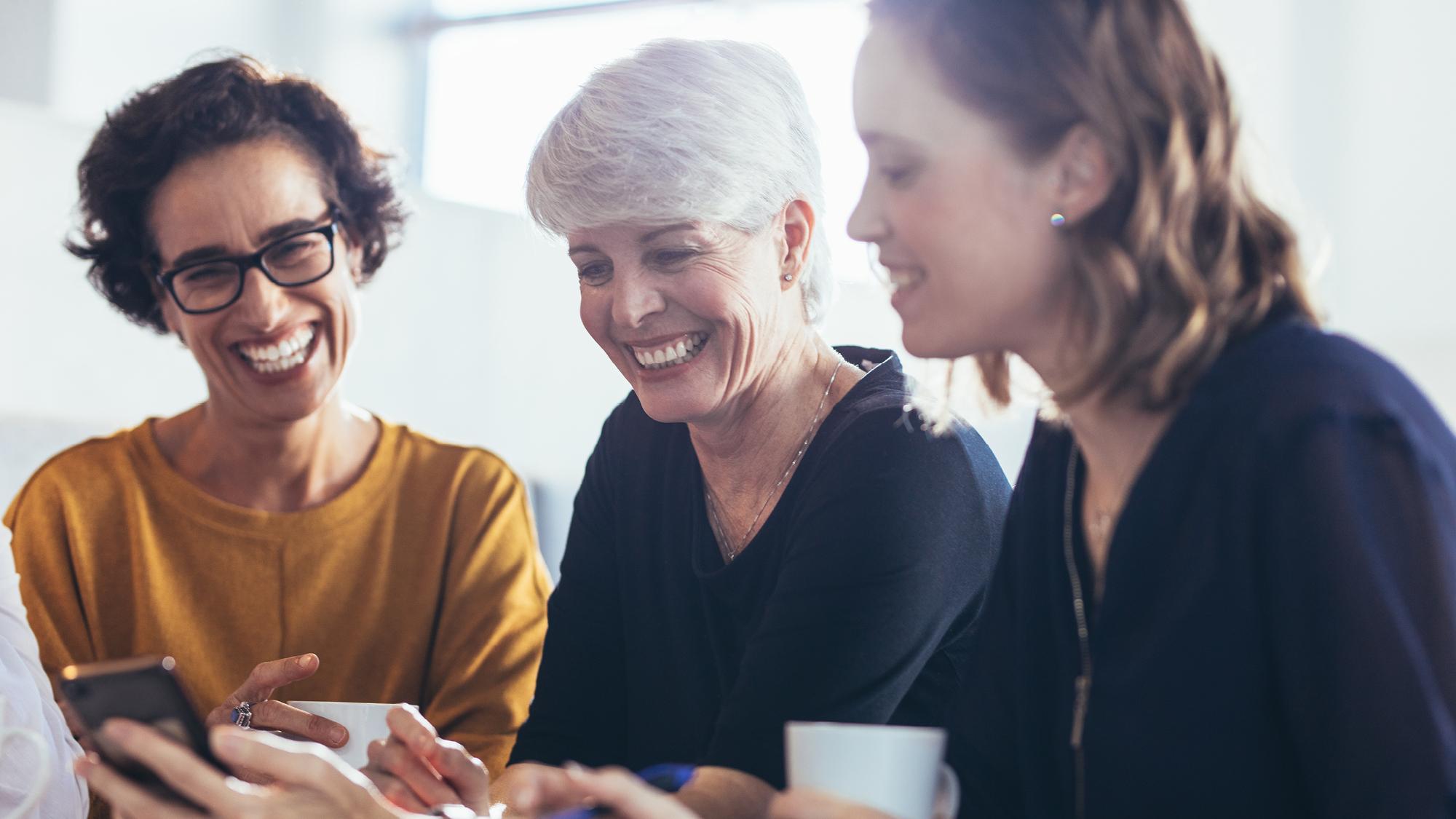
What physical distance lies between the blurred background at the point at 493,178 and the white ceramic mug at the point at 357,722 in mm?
1124

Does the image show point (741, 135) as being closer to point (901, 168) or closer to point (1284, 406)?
point (901, 168)

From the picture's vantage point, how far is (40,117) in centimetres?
282

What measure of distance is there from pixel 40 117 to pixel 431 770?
7.29 ft

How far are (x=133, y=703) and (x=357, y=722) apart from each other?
11.4 inches

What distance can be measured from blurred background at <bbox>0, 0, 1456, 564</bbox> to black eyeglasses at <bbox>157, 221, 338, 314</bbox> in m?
0.32

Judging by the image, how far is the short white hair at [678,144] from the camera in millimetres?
1374

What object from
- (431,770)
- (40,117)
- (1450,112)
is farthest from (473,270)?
(431,770)

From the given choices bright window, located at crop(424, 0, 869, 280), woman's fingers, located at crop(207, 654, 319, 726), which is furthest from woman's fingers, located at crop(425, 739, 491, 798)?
bright window, located at crop(424, 0, 869, 280)

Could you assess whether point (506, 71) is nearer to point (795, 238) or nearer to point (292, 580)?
point (292, 580)

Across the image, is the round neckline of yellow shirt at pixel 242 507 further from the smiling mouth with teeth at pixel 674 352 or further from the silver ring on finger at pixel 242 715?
the smiling mouth with teeth at pixel 674 352

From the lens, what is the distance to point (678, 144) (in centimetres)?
138

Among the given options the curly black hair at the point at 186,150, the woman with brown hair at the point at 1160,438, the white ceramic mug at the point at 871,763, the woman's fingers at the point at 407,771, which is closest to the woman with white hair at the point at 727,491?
the woman's fingers at the point at 407,771

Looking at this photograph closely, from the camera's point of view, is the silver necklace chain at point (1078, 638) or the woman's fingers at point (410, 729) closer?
the silver necklace chain at point (1078, 638)

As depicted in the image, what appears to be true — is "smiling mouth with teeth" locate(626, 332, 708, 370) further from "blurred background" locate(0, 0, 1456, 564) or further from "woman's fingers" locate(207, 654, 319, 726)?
"blurred background" locate(0, 0, 1456, 564)
